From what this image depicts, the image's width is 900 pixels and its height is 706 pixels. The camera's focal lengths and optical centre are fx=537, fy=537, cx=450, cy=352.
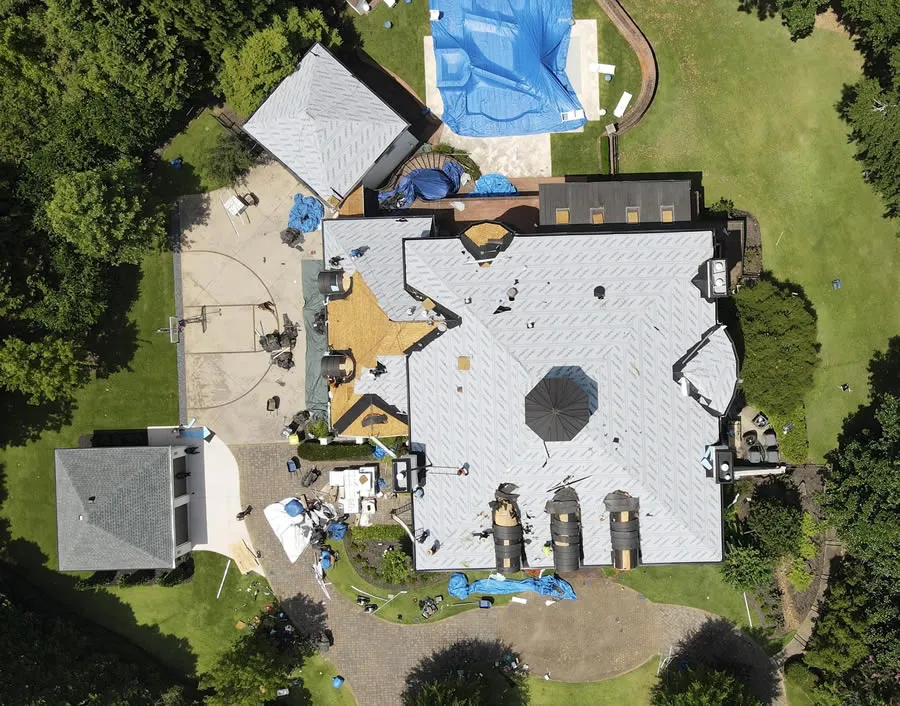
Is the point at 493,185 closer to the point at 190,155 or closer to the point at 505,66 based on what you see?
the point at 505,66

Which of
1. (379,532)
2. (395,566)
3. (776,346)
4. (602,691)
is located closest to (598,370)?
(776,346)

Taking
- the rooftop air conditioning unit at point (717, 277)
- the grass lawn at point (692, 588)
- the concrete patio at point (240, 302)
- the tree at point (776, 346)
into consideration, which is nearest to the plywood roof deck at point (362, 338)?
the concrete patio at point (240, 302)

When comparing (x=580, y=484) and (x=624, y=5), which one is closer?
(x=580, y=484)

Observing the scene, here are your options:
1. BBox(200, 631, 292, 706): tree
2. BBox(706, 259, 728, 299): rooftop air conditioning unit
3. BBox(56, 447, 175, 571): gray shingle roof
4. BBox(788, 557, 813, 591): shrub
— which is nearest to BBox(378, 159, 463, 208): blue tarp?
BBox(706, 259, 728, 299): rooftop air conditioning unit

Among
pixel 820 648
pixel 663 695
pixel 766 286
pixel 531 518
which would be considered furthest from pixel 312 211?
pixel 820 648

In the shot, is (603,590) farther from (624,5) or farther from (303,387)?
(624,5)

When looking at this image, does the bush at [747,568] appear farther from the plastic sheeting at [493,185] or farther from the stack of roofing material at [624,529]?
the plastic sheeting at [493,185]
